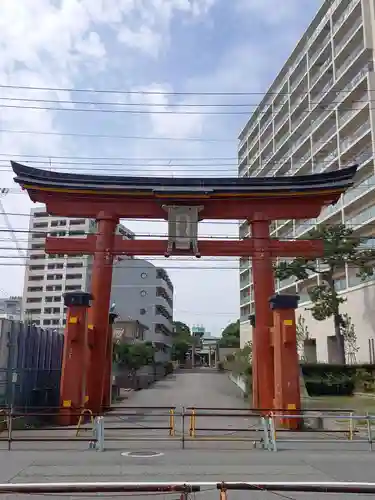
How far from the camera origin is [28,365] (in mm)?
19938

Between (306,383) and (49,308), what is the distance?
78.4 metres

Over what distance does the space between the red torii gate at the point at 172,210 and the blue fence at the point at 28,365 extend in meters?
2.29

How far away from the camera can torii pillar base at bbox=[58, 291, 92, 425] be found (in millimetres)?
19031

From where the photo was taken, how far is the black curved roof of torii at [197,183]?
2147 cm

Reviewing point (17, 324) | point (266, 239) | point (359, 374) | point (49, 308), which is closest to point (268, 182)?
point (266, 239)

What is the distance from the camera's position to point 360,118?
47.8 metres

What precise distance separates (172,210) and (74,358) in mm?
7247

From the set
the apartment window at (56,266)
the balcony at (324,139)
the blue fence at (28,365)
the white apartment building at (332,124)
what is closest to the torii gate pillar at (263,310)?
the blue fence at (28,365)

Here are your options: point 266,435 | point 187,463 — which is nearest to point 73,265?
point 266,435

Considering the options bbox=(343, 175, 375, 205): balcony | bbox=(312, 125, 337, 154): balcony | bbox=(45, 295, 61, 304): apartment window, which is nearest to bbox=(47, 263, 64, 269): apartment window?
bbox=(45, 295, 61, 304): apartment window

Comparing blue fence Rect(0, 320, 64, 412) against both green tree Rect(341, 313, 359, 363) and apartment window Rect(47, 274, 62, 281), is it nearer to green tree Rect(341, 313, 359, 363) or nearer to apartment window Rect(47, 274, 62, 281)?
green tree Rect(341, 313, 359, 363)

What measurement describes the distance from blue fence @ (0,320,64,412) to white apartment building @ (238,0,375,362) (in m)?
26.1

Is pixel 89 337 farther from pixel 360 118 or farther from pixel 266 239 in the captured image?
pixel 360 118

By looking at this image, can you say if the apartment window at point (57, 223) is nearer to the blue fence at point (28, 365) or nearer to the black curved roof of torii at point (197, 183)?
the blue fence at point (28, 365)
